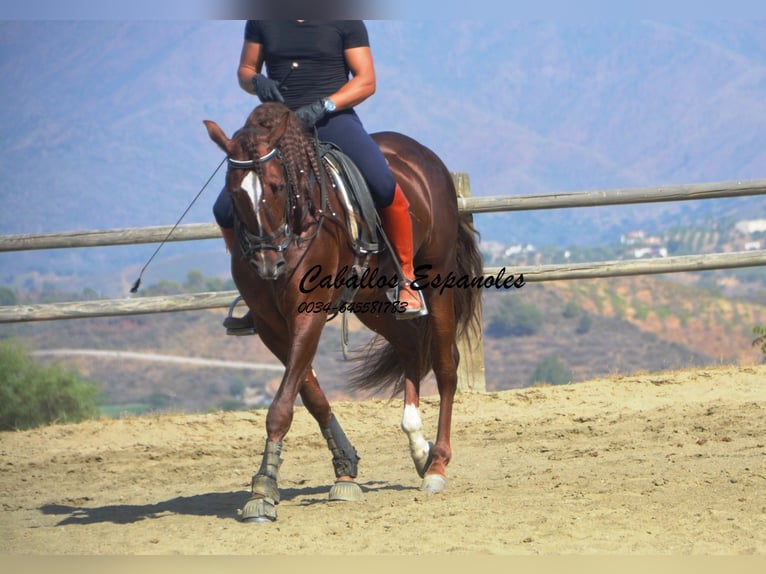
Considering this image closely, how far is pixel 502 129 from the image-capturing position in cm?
15838

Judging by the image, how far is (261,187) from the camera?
15.2 feet

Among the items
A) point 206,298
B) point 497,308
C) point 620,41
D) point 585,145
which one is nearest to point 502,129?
point 585,145

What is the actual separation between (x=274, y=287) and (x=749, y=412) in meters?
3.96

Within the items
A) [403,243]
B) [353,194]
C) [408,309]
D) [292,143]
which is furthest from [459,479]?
[292,143]

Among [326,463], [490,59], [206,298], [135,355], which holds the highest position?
[490,59]

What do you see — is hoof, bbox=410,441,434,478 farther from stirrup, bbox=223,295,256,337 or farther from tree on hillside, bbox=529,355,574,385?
tree on hillside, bbox=529,355,574,385

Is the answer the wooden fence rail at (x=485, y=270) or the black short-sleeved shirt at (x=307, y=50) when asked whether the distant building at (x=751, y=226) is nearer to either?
the wooden fence rail at (x=485, y=270)

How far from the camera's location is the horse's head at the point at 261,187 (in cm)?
461

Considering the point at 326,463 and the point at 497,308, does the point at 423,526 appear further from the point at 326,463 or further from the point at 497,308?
the point at 497,308

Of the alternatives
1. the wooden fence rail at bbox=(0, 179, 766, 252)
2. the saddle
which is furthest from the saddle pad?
the wooden fence rail at bbox=(0, 179, 766, 252)

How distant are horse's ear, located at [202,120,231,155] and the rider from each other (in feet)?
1.71

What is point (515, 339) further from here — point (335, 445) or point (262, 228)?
point (262, 228)

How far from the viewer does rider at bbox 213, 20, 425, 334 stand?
17.2 feet

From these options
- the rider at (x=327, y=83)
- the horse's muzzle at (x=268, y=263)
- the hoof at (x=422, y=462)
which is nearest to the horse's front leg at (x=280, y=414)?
the horse's muzzle at (x=268, y=263)
